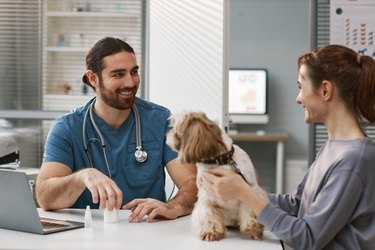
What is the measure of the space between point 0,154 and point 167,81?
3.88 feet

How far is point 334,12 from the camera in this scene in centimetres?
380

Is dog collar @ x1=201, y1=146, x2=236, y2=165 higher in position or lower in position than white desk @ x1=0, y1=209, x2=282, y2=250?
higher

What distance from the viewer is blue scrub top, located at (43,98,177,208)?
95.2 inches

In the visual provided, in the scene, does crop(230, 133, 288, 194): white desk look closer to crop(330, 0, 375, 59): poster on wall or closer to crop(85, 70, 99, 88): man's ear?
crop(330, 0, 375, 59): poster on wall

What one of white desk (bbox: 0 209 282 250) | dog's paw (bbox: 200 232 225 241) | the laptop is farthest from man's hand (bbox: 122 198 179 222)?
dog's paw (bbox: 200 232 225 241)

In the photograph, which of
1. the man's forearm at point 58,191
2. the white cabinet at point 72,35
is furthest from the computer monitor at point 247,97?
the man's forearm at point 58,191

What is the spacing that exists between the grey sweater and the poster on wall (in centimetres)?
227

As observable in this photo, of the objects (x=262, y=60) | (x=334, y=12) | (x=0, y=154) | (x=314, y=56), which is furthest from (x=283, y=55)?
(x=314, y=56)

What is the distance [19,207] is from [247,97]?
15.8 feet

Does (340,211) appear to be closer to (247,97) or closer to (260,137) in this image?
(260,137)

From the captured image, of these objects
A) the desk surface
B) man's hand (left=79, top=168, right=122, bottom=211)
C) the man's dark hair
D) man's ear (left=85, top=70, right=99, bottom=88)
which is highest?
the man's dark hair

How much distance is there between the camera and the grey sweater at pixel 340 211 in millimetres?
1567

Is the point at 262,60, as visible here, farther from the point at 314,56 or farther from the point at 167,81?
the point at 314,56

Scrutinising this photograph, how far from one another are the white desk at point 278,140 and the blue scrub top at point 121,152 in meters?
3.77
